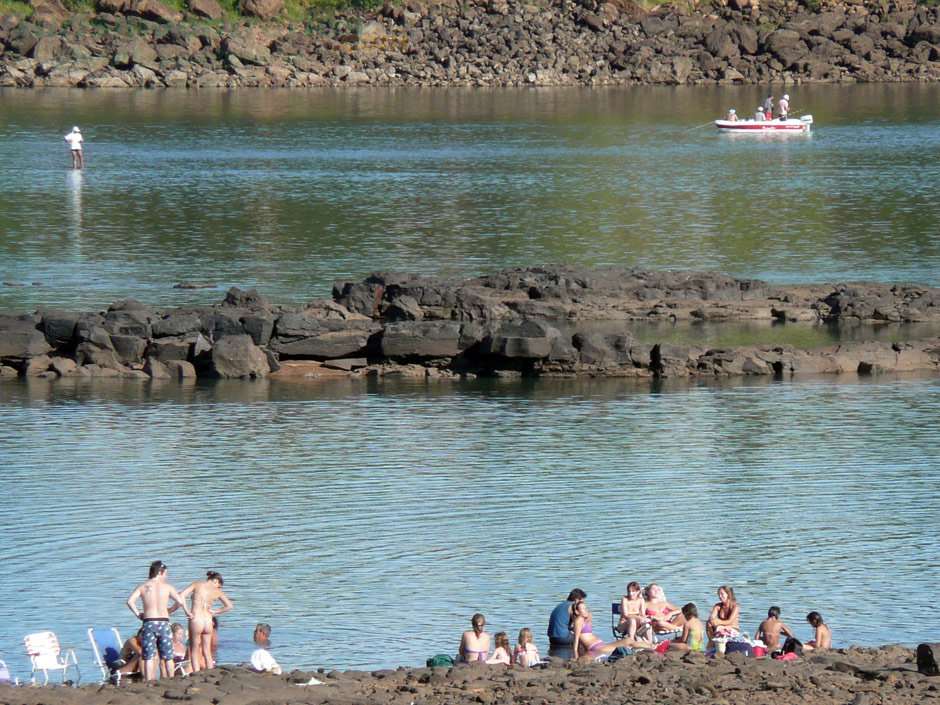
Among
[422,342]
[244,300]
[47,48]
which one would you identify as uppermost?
[47,48]

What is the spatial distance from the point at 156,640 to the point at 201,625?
755mm

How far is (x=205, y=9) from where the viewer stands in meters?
129

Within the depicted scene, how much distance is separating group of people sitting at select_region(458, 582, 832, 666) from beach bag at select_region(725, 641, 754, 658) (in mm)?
341

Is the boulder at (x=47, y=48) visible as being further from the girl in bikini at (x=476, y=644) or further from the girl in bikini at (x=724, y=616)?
the girl in bikini at (x=724, y=616)

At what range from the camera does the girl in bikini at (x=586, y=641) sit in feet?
63.1

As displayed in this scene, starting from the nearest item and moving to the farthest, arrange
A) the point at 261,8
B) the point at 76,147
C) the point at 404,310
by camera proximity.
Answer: the point at 404,310, the point at 76,147, the point at 261,8

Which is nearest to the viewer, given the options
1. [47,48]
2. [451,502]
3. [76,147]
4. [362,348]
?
[451,502]

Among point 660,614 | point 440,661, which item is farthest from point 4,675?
point 660,614

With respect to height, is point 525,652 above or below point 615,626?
above

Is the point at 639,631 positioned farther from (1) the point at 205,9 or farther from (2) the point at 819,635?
(1) the point at 205,9

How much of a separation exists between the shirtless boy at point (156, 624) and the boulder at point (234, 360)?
18.4 meters

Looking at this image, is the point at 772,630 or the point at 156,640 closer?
the point at 156,640

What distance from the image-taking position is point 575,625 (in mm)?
19469

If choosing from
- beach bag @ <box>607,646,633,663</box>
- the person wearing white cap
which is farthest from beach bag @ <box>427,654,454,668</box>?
the person wearing white cap
